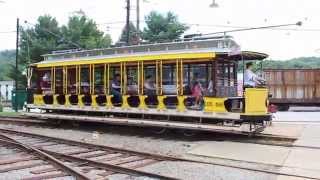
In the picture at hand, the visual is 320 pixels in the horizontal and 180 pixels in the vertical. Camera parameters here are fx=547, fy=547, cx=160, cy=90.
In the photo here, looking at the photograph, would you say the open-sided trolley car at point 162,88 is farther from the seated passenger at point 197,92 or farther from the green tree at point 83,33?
the green tree at point 83,33

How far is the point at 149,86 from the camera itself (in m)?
17.6

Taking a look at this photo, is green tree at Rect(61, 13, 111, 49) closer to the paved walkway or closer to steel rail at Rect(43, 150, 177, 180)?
the paved walkway

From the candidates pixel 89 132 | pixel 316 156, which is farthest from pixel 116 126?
pixel 316 156

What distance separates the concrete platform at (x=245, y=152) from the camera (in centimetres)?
1204

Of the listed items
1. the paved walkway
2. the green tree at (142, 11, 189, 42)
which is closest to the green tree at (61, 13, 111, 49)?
the green tree at (142, 11, 189, 42)

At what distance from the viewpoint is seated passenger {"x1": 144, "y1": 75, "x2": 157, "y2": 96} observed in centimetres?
1748

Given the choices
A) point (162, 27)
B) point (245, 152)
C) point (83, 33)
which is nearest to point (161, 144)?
point (245, 152)

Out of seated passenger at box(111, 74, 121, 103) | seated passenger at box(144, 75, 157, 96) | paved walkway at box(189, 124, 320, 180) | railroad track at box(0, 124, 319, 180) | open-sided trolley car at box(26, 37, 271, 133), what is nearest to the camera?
railroad track at box(0, 124, 319, 180)

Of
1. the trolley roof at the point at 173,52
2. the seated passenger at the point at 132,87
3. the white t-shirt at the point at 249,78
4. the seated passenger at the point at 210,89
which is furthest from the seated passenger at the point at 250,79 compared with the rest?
the seated passenger at the point at 132,87

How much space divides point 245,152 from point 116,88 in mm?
6917

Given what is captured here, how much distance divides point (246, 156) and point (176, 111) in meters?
4.39

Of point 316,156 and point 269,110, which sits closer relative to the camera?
point 316,156

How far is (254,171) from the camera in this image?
1062 centimetres

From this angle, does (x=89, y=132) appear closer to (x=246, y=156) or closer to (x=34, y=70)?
(x=34, y=70)
